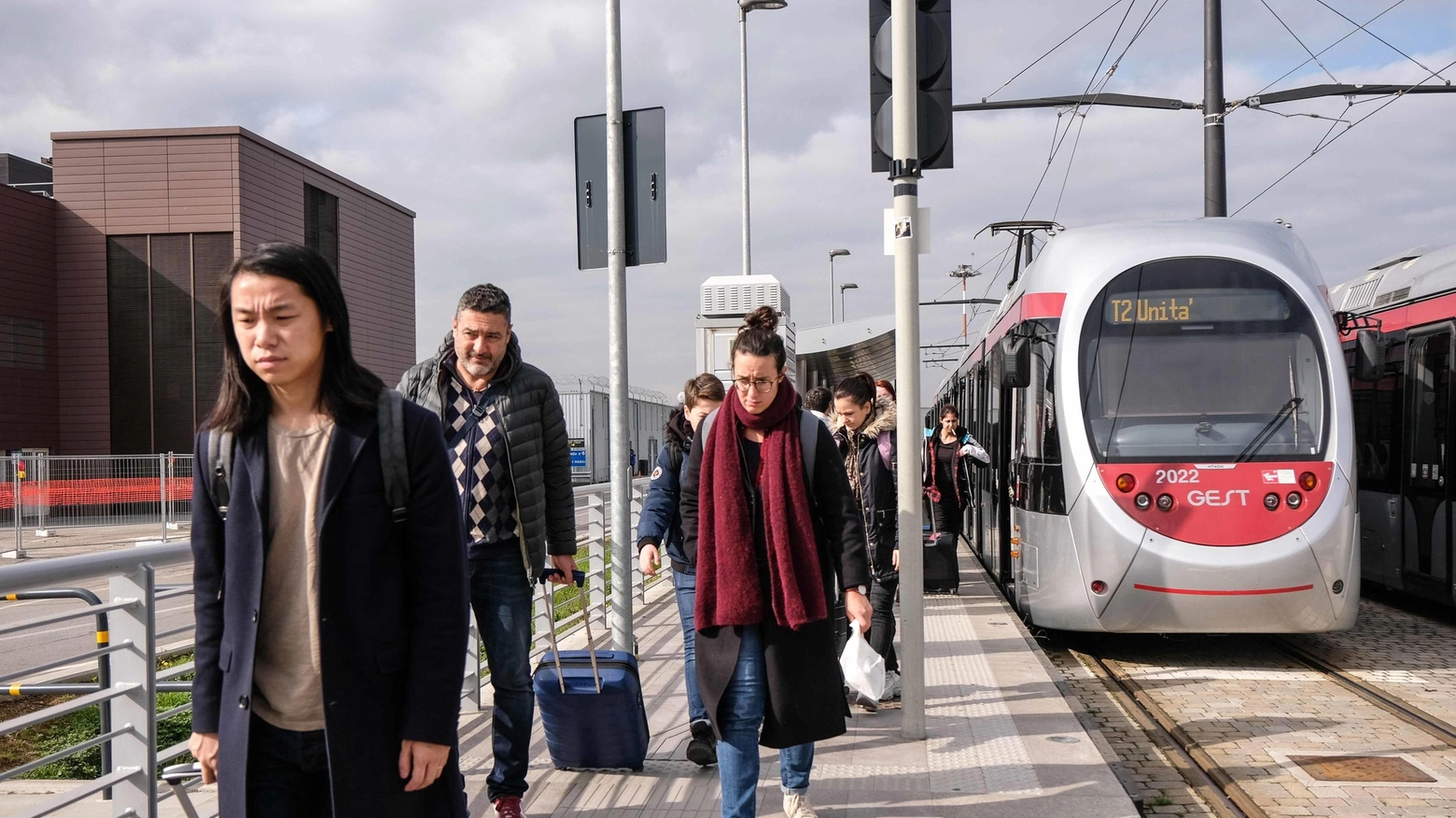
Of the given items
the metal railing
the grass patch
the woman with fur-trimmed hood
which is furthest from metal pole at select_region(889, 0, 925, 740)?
the metal railing

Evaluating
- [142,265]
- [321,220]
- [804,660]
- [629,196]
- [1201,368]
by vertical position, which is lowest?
[804,660]

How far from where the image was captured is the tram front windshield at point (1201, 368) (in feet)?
26.7

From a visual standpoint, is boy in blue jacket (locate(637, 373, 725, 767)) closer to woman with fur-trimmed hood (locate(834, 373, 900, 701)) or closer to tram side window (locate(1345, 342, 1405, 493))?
Answer: woman with fur-trimmed hood (locate(834, 373, 900, 701))

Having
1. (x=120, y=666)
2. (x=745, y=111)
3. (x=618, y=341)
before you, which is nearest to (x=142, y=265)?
(x=745, y=111)

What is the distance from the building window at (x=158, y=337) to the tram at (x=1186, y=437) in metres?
33.0

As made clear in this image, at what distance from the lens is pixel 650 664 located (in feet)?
25.9

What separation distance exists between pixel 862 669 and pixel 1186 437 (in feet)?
14.1

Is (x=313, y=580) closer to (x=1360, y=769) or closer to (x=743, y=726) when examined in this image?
(x=743, y=726)

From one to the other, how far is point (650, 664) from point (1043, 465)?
9.93 ft

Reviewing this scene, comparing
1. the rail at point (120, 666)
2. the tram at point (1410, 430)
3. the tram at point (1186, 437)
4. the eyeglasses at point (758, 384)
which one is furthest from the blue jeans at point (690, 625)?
the tram at point (1410, 430)

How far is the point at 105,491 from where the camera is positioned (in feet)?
77.5

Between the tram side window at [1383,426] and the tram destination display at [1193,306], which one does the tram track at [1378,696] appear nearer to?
the tram destination display at [1193,306]

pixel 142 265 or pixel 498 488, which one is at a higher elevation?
pixel 142 265

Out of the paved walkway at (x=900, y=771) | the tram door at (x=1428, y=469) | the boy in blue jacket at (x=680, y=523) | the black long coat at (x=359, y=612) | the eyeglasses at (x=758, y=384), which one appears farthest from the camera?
the tram door at (x=1428, y=469)
